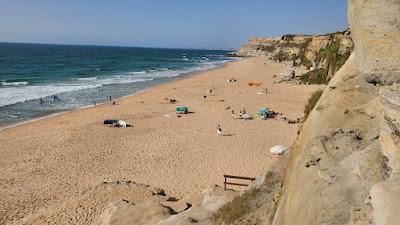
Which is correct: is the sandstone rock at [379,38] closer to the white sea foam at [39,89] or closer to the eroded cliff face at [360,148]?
the eroded cliff face at [360,148]

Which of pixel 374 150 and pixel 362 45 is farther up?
pixel 362 45

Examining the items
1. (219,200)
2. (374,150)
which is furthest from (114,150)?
(374,150)

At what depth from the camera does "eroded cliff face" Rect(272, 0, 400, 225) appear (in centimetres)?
396

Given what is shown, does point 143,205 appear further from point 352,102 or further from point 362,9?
point 362,9

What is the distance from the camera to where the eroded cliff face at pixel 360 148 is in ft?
13.0

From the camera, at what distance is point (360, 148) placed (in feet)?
16.9

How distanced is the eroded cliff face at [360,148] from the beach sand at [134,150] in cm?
977

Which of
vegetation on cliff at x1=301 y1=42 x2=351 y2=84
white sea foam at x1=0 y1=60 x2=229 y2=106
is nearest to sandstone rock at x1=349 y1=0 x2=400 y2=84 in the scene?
vegetation on cliff at x1=301 y1=42 x2=351 y2=84

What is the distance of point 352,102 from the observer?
6234mm

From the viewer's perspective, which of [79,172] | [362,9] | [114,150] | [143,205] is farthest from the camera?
[114,150]

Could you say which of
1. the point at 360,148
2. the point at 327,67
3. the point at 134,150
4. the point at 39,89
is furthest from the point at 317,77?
the point at 360,148

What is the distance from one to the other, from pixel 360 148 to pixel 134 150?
55.1 feet

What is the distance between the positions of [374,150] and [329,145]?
3.22 feet

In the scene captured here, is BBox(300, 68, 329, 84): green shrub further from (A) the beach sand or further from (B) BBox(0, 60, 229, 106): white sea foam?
(B) BBox(0, 60, 229, 106): white sea foam
